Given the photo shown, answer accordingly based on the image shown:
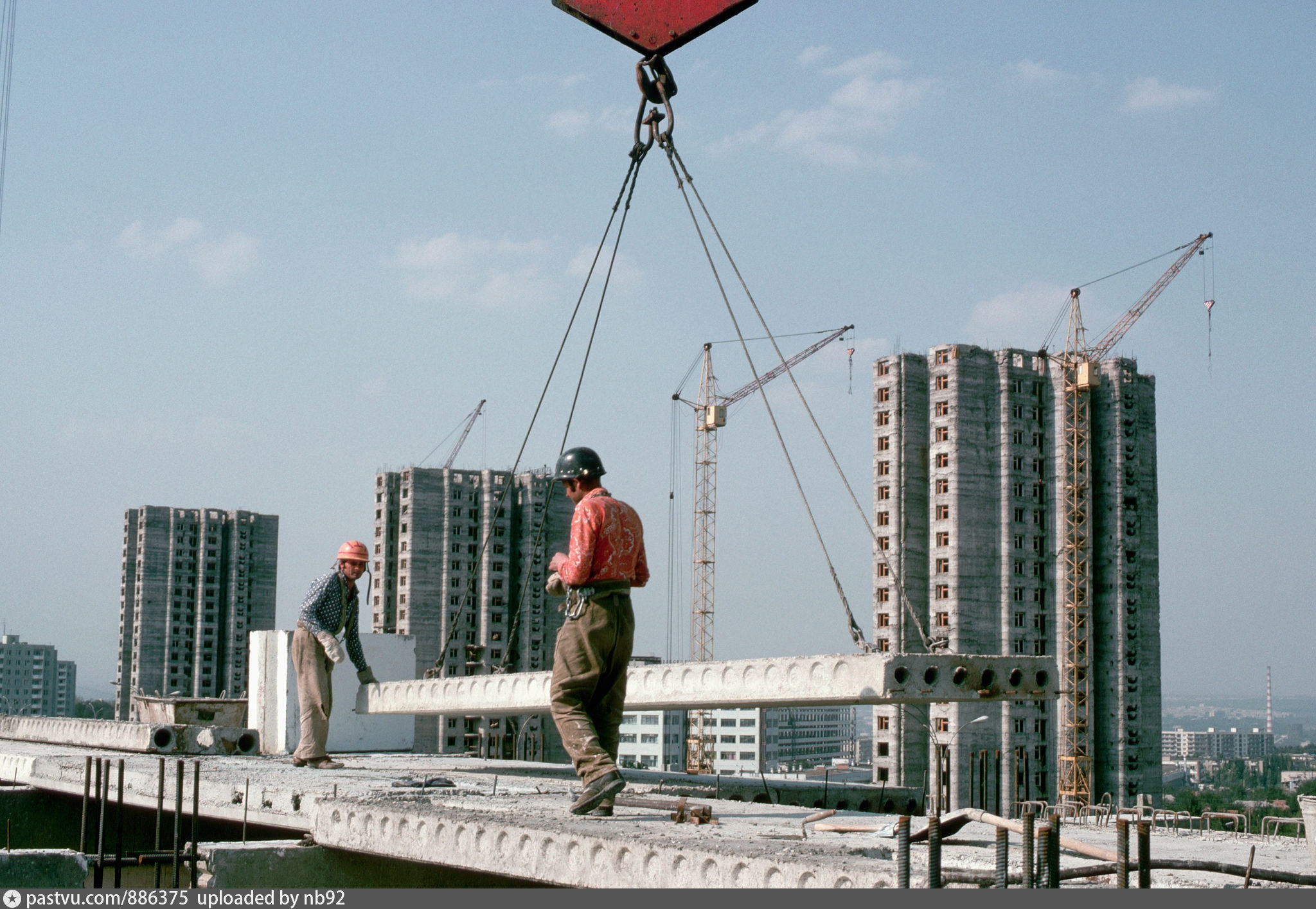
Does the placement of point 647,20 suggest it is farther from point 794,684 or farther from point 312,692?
point 312,692

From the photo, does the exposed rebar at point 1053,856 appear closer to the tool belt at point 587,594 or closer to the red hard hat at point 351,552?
the tool belt at point 587,594

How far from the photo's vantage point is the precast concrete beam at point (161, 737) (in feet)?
52.3

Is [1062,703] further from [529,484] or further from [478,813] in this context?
[478,813]

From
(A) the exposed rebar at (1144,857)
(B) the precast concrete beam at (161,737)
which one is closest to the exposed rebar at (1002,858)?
(A) the exposed rebar at (1144,857)

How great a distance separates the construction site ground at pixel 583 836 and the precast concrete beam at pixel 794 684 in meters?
0.91

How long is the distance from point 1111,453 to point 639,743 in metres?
99.2

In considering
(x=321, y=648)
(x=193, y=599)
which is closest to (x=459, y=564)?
(x=193, y=599)

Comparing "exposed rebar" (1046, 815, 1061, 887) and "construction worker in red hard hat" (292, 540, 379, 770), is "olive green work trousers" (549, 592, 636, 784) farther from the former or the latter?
"construction worker in red hard hat" (292, 540, 379, 770)

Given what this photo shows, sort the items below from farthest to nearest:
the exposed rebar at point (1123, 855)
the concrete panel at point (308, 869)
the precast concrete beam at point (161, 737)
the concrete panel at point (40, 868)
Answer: the precast concrete beam at point (161, 737), the concrete panel at point (40, 868), the concrete panel at point (308, 869), the exposed rebar at point (1123, 855)

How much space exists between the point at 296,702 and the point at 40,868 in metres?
8.40

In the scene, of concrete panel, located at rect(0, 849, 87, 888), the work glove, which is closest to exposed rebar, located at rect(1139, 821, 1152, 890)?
concrete panel, located at rect(0, 849, 87, 888)

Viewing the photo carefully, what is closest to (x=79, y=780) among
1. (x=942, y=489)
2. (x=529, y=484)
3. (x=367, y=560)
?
(x=367, y=560)

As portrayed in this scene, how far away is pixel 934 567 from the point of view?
108 meters

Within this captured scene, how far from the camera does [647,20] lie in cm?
1139
